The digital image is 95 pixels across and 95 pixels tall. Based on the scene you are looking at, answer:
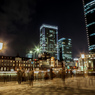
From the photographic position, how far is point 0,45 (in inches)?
555

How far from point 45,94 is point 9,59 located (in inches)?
3945

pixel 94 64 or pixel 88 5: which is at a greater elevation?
pixel 88 5

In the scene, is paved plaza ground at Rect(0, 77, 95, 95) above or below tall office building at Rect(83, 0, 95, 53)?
below

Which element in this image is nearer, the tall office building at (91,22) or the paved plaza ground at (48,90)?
the paved plaza ground at (48,90)

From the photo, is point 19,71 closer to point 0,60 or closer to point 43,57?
point 0,60

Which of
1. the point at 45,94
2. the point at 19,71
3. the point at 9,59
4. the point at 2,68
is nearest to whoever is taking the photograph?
the point at 45,94

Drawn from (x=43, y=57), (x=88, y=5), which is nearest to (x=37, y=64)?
(x=43, y=57)

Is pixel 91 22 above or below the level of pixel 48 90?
above

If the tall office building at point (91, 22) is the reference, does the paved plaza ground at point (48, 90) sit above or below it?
below

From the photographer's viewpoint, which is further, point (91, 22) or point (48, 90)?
point (91, 22)

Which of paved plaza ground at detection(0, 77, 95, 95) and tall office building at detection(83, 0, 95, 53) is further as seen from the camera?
tall office building at detection(83, 0, 95, 53)

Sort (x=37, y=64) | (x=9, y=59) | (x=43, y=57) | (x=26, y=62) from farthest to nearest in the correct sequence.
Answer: (x=43, y=57), (x=37, y=64), (x=26, y=62), (x=9, y=59)

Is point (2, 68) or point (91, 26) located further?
point (91, 26)

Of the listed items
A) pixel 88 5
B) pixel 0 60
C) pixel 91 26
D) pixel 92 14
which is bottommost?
pixel 0 60
